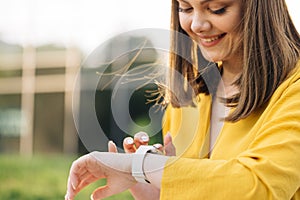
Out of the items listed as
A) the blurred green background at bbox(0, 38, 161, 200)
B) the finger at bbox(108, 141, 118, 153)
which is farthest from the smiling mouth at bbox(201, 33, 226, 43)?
the blurred green background at bbox(0, 38, 161, 200)

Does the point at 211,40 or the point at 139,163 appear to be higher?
the point at 211,40

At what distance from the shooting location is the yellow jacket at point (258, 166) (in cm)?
120

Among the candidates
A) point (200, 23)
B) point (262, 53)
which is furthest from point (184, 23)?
point (262, 53)

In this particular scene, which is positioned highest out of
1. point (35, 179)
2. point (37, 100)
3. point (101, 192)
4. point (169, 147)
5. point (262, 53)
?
point (262, 53)

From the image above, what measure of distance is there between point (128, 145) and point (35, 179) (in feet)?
16.9

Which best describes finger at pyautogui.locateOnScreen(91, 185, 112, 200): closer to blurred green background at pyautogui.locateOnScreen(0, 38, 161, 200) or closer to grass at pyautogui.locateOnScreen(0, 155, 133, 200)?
grass at pyautogui.locateOnScreen(0, 155, 133, 200)

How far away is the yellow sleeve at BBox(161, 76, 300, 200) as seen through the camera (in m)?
1.20

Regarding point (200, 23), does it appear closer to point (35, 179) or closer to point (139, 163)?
point (139, 163)

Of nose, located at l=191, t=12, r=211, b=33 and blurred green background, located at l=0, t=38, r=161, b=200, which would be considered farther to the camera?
blurred green background, located at l=0, t=38, r=161, b=200

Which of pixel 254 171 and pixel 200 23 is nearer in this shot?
pixel 254 171

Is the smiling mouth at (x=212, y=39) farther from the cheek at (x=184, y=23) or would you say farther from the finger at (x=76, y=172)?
the finger at (x=76, y=172)

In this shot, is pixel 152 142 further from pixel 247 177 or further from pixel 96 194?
pixel 247 177

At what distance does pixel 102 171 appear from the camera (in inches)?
53.5

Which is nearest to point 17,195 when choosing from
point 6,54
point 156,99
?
point 6,54
